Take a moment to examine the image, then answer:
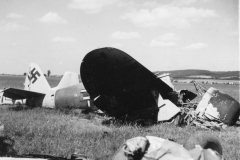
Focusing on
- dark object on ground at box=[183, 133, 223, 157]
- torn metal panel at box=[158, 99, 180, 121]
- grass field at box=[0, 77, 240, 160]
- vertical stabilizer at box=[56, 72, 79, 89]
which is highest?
vertical stabilizer at box=[56, 72, 79, 89]

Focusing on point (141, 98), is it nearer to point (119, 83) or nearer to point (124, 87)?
point (124, 87)

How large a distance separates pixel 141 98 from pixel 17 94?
4945mm

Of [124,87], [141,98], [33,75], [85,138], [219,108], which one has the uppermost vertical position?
[33,75]

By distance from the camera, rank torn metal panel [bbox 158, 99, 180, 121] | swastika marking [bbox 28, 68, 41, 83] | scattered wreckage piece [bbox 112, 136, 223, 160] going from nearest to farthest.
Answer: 1. scattered wreckage piece [bbox 112, 136, 223, 160]
2. torn metal panel [bbox 158, 99, 180, 121]
3. swastika marking [bbox 28, 68, 41, 83]

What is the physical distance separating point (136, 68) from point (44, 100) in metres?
5.09

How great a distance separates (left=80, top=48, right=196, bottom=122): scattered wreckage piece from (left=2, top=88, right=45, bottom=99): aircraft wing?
11.5 ft

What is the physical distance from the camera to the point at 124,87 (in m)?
6.11

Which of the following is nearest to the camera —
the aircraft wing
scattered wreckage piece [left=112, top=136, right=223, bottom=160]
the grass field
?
Answer: scattered wreckage piece [left=112, top=136, right=223, bottom=160]

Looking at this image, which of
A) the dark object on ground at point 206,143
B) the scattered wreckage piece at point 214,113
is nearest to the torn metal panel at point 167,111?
the scattered wreckage piece at point 214,113

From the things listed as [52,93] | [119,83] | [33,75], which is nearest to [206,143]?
[119,83]

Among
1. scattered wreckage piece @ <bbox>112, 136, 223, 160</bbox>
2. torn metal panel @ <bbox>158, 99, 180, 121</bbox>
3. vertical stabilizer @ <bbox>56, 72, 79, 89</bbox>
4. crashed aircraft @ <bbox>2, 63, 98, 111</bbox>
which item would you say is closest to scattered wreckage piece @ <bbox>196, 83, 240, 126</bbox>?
torn metal panel @ <bbox>158, 99, 180, 121</bbox>

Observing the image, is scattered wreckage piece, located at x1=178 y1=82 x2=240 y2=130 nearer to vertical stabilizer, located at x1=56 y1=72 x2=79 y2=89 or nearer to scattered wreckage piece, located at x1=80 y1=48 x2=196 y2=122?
scattered wreckage piece, located at x1=80 y1=48 x2=196 y2=122

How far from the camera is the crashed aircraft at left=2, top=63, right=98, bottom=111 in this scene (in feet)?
26.8

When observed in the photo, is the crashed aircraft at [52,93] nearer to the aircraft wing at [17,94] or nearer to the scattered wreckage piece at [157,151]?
the aircraft wing at [17,94]
